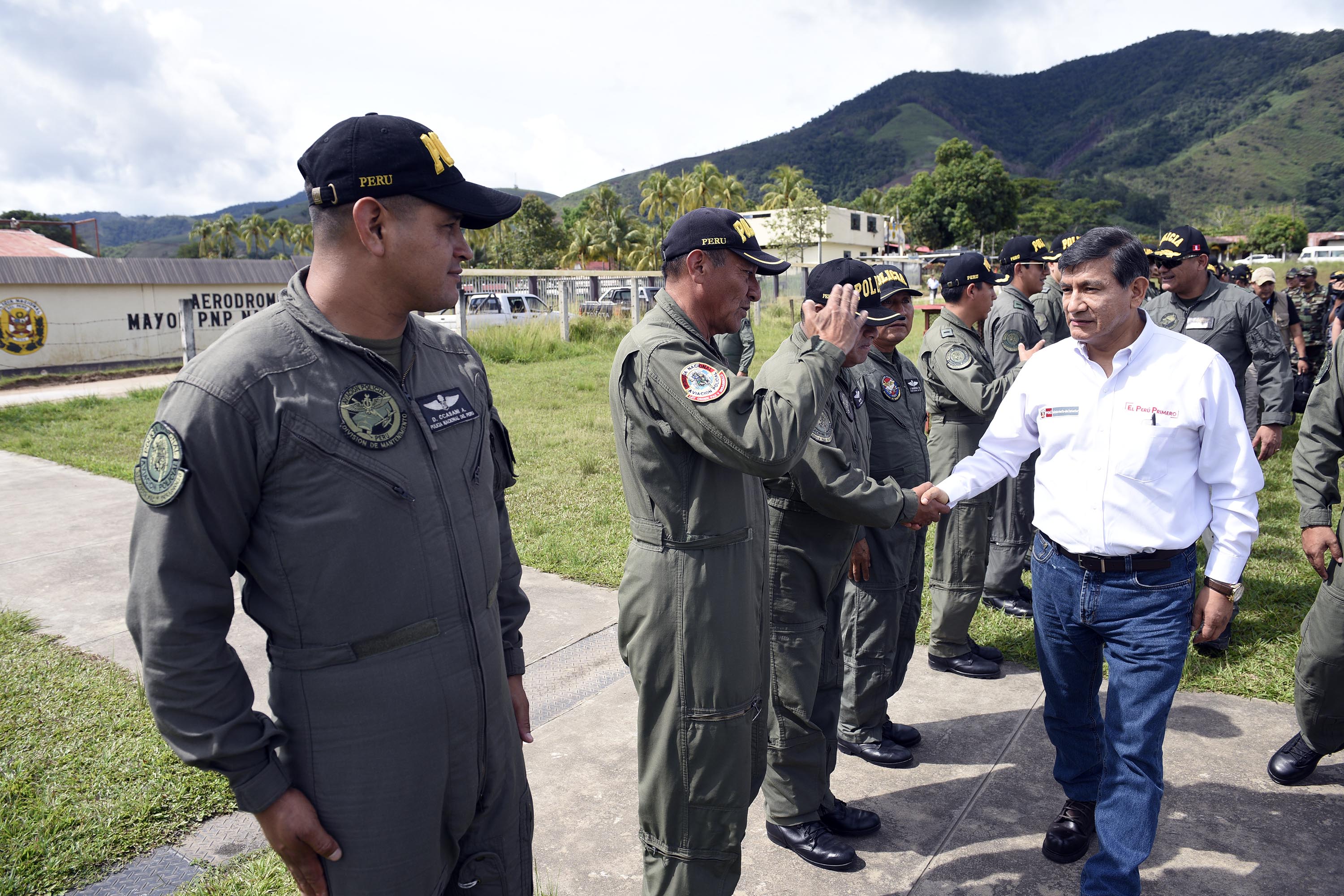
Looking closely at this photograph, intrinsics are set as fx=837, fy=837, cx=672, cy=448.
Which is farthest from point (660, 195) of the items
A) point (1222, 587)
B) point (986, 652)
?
point (1222, 587)

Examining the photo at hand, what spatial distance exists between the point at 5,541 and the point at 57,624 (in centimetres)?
208

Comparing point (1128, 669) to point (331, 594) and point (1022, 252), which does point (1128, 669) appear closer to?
point (331, 594)

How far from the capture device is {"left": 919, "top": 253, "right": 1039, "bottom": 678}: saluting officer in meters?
4.29

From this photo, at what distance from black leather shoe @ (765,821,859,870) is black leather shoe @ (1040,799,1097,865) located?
670 mm

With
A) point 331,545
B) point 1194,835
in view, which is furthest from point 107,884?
point 1194,835

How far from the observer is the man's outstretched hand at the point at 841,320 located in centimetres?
233

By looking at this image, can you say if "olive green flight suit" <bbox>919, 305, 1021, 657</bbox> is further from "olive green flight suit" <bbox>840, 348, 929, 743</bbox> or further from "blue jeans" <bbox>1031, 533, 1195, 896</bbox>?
"blue jeans" <bbox>1031, 533, 1195, 896</bbox>

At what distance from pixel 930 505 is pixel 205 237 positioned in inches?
3891

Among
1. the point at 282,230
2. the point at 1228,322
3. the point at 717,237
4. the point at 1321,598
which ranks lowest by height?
the point at 1321,598

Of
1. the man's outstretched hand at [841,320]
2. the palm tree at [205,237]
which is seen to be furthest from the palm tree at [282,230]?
the man's outstretched hand at [841,320]

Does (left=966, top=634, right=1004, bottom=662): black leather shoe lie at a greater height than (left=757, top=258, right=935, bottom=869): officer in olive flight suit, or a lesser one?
lesser

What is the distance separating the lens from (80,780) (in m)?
3.28

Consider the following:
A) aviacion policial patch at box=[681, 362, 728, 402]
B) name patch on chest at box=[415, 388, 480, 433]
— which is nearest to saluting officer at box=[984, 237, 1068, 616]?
aviacion policial patch at box=[681, 362, 728, 402]

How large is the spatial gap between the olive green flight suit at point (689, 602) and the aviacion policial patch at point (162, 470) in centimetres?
115
